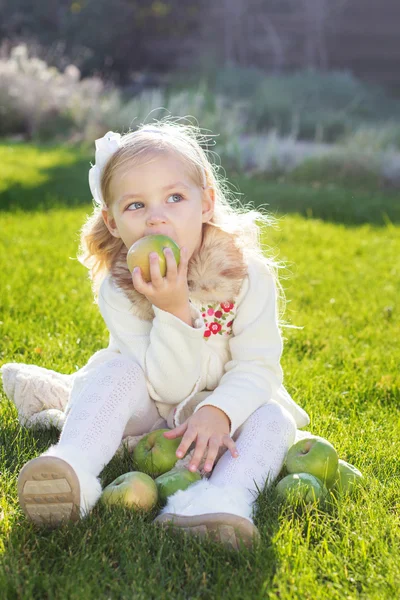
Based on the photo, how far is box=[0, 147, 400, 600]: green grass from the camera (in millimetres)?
1921

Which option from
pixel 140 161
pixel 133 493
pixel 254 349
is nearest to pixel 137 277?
pixel 140 161

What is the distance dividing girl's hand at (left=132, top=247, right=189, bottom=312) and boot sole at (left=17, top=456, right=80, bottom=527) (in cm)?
63

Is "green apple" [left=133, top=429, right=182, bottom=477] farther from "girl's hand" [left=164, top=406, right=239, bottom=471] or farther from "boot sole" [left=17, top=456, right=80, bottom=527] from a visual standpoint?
"boot sole" [left=17, top=456, right=80, bottom=527]

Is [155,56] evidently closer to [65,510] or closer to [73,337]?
[73,337]

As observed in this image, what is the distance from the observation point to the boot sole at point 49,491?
210 cm

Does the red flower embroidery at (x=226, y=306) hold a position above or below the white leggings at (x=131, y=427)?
above

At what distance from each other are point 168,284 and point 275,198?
5.80m

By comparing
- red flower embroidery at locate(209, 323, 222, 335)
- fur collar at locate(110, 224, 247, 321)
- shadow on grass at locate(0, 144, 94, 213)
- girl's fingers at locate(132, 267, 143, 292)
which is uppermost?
girl's fingers at locate(132, 267, 143, 292)

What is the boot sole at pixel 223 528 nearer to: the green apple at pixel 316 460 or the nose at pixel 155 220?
the green apple at pixel 316 460

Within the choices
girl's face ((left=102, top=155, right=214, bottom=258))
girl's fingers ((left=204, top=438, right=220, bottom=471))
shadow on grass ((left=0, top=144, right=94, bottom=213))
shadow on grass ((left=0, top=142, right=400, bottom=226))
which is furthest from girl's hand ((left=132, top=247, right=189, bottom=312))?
shadow on grass ((left=0, top=144, right=94, bottom=213))

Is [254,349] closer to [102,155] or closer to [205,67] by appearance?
[102,155]

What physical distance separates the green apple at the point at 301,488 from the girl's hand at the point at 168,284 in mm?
670

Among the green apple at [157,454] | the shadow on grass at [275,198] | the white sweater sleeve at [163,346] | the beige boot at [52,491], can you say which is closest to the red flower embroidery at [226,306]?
the white sweater sleeve at [163,346]

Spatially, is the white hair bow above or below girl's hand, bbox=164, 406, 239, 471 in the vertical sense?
above
